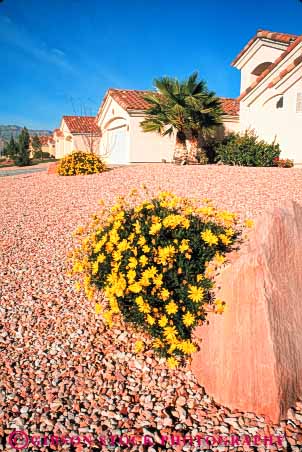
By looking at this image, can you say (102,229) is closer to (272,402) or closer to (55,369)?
(55,369)

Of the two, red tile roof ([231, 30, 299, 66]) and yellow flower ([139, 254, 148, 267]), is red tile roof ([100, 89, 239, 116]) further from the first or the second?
yellow flower ([139, 254, 148, 267])

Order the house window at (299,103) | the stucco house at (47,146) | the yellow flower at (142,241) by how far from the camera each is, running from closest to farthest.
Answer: the yellow flower at (142,241) < the house window at (299,103) < the stucco house at (47,146)

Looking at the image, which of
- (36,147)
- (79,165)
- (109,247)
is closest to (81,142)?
(79,165)

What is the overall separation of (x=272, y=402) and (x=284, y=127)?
1277 cm

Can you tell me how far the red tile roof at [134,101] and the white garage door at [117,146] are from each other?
173 cm

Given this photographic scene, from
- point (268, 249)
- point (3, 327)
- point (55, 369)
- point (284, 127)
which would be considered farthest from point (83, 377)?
point (284, 127)

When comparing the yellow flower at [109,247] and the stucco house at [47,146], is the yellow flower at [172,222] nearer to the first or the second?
the yellow flower at [109,247]

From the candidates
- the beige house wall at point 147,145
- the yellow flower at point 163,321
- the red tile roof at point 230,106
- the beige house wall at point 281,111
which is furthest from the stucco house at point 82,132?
the yellow flower at point 163,321

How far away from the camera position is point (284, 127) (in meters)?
12.8

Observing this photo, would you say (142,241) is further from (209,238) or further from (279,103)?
(279,103)

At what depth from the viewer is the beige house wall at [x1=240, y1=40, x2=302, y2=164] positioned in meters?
12.2

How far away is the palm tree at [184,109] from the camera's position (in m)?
14.3

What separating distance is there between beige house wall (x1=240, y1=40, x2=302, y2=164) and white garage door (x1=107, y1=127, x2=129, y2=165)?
23.8 feet

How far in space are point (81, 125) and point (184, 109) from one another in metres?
15.8
